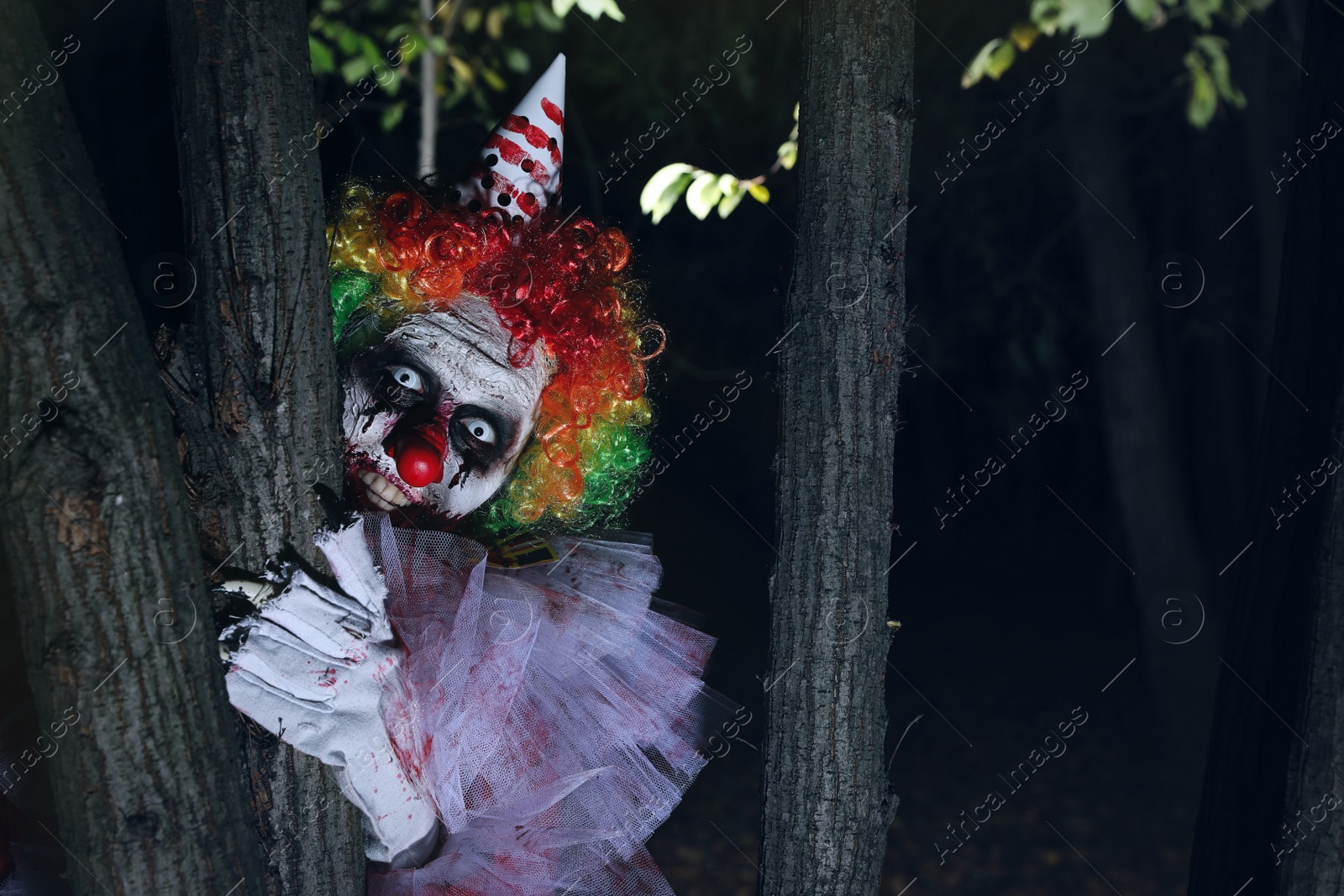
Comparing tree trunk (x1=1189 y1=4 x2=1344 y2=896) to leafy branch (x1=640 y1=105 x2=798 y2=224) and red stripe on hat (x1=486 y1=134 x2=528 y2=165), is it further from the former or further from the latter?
red stripe on hat (x1=486 y1=134 x2=528 y2=165)

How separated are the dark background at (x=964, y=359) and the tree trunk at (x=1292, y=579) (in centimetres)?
13

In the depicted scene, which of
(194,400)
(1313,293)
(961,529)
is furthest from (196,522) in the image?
(961,529)

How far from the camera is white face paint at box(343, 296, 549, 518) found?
2225mm

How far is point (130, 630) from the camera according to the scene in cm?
149

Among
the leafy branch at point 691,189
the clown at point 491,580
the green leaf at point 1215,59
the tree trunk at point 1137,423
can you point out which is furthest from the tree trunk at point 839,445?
the tree trunk at point 1137,423

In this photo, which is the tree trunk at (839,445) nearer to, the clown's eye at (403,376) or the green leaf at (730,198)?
the green leaf at (730,198)

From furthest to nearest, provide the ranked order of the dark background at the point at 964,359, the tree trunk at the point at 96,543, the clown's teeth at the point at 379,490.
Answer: the dark background at the point at 964,359 < the clown's teeth at the point at 379,490 < the tree trunk at the point at 96,543

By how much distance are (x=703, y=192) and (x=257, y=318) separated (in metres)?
1.37

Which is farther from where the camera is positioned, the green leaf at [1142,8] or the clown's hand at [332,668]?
the green leaf at [1142,8]

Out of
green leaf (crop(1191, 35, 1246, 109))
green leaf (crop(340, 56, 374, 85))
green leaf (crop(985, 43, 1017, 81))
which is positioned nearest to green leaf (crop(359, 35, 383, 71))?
Result: green leaf (crop(340, 56, 374, 85))

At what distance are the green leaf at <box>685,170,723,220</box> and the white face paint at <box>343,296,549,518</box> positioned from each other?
2.06 feet

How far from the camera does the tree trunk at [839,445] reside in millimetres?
2084

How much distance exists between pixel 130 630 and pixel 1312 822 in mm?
2315

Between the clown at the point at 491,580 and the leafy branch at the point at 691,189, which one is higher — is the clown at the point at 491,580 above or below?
below
